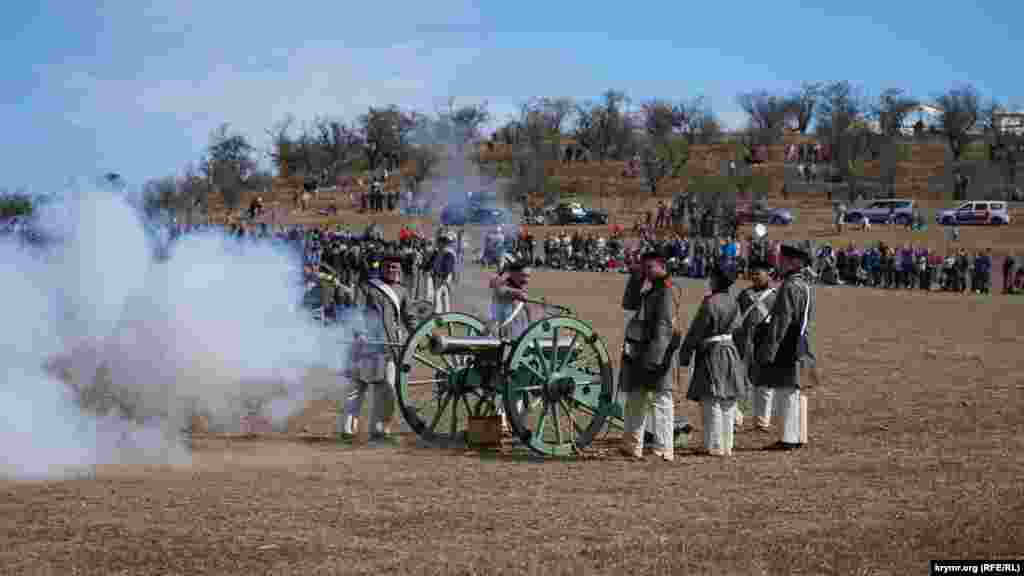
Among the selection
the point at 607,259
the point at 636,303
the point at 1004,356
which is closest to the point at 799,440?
the point at 636,303

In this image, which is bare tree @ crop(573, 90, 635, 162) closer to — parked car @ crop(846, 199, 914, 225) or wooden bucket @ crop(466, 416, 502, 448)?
parked car @ crop(846, 199, 914, 225)

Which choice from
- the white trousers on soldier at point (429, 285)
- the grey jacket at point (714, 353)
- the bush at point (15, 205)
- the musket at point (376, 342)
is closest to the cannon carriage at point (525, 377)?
the musket at point (376, 342)

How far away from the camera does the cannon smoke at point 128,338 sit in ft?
31.4

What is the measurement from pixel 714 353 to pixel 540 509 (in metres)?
3.27

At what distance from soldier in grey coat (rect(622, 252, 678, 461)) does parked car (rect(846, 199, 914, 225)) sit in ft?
164

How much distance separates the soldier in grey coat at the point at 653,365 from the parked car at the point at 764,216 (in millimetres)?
46639

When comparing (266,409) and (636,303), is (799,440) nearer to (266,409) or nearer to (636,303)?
(636,303)

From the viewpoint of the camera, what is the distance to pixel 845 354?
65.1ft

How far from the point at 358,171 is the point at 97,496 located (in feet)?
172

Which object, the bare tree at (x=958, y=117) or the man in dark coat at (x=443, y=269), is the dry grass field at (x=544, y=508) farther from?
the bare tree at (x=958, y=117)

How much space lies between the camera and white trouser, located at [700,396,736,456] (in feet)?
36.4

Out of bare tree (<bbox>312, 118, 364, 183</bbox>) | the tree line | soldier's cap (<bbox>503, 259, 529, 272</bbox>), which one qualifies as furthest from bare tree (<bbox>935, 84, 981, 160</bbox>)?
soldier's cap (<bbox>503, 259, 529, 272</bbox>)

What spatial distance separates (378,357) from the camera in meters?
11.7

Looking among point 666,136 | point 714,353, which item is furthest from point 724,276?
point 666,136
